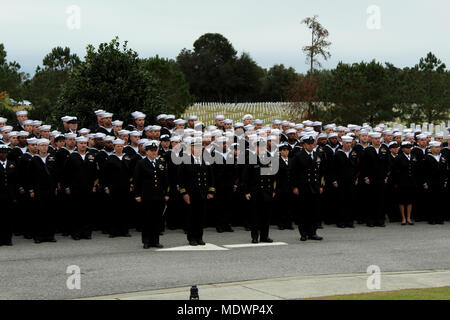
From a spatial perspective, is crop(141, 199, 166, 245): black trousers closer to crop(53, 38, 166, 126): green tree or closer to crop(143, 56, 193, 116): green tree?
crop(53, 38, 166, 126): green tree

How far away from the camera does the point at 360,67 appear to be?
1528 inches

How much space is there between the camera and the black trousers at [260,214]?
14.4m

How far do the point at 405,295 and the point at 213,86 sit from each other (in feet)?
258

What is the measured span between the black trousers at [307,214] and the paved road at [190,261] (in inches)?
14.2

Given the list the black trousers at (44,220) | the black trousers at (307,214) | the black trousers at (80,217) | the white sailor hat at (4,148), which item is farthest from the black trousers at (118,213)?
the black trousers at (307,214)

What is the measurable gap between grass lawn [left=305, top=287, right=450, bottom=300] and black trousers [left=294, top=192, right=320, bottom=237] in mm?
4989

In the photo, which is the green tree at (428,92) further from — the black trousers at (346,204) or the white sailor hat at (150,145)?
the white sailor hat at (150,145)

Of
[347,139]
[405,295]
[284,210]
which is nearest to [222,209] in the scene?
[284,210]

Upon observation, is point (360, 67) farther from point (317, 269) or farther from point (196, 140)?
point (317, 269)

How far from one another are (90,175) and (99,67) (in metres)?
4.88

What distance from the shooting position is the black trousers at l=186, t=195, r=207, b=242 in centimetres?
1403

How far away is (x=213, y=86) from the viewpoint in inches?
3438

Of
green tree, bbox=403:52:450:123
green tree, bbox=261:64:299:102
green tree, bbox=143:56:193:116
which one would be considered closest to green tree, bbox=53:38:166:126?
green tree, bbox=403:52:450:123

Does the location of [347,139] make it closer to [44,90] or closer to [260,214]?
[260,214]
